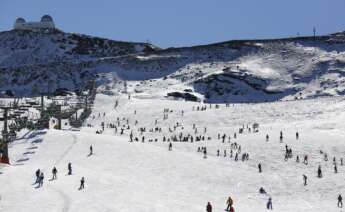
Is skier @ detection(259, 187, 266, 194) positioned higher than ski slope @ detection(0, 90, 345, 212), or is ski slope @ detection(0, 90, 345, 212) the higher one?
ski slope @ detection(0, 90, 345, 212)

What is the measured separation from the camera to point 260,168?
53438mm

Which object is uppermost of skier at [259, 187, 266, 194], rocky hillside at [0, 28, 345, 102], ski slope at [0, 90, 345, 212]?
rocky hillside at [0, 28, 345, 102]

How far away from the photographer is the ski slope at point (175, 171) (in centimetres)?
3944

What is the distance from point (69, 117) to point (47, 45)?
108 m

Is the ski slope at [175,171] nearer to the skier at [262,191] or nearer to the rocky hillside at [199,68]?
the skier at [262,191]

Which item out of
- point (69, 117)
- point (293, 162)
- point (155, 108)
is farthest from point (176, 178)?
point (155, 108)

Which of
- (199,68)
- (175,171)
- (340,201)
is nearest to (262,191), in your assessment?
(340,201)

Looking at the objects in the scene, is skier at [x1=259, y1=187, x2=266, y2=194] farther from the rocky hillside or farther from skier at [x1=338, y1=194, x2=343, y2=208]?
the rocky hillside

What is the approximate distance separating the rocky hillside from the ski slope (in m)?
47.2

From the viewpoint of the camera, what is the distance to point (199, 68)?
15412cm

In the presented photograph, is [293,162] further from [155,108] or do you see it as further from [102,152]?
[155,108]

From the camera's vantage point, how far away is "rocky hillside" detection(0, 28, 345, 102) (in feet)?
436

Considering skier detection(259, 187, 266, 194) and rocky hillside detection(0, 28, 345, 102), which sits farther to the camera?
rocky hillside detection(0, 28, 345, 102)

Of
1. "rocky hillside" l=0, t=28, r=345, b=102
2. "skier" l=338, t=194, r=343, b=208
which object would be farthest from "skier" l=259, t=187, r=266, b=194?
"rocky hillside" l=0, t=28, r=345, b=102
